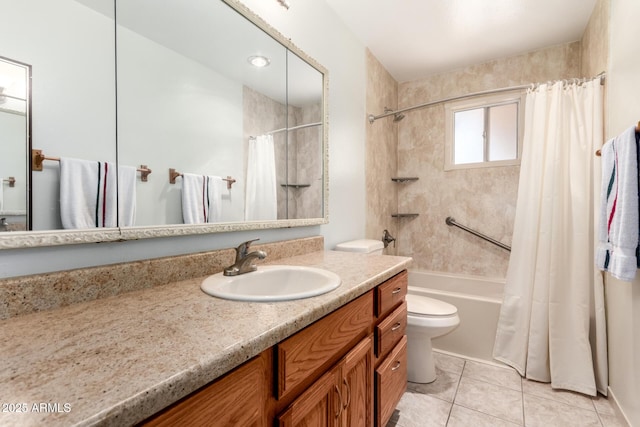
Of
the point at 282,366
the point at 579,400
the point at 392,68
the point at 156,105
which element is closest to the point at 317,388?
the point at 282,366

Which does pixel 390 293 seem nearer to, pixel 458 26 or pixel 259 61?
pixel 259 61

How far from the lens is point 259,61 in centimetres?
138

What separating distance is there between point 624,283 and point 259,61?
203 centimetres

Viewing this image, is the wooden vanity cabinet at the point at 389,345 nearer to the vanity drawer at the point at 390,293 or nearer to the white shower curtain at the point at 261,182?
the vanity drawer at the point at 390,293

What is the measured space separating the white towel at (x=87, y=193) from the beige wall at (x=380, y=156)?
182 centimetres

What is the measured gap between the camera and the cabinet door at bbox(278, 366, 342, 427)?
0.72 m

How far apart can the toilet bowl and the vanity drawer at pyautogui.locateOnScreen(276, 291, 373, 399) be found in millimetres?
806

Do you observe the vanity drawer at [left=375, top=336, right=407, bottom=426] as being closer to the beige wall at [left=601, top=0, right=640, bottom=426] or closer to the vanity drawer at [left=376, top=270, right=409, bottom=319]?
the vanity drawer at [left=376, top=270, right=409, bottom=319]

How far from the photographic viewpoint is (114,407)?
14.5 inches

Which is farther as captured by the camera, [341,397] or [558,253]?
[558,253]

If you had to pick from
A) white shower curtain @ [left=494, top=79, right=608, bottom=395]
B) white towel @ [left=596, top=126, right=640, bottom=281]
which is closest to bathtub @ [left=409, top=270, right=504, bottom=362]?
white shower curtain @ [left=494, top=79, right=608, bottom=395]

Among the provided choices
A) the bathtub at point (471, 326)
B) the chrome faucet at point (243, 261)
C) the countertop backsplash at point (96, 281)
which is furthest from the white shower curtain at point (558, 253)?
the countertop backsplash at point (96, 281)

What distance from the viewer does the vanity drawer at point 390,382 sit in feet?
3.92

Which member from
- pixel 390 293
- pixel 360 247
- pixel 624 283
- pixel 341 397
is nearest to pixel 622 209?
pixel 624 283
